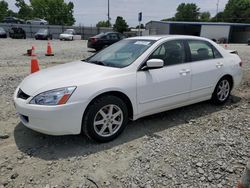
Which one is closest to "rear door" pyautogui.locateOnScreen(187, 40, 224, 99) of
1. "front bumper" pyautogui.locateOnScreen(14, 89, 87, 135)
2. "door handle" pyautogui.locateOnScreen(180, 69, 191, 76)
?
"door handle" pyautogui.locateOnScreen(180, 69, 191, 76)

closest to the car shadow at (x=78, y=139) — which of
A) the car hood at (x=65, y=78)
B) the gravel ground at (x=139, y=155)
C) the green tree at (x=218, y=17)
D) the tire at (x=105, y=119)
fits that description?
the gravel ground at (x=139, y=155)

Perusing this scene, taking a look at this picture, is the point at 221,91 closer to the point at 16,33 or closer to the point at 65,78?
the point at 65,78

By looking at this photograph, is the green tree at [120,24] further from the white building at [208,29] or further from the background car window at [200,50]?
the background car window at [200,50]

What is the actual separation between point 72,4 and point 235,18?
50.9 m

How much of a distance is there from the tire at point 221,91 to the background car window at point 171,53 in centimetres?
121

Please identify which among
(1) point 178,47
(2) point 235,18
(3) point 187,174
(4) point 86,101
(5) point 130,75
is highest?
(2) point 235,18

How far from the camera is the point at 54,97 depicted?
305 centimetres

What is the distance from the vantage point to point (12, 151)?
3.24 meters

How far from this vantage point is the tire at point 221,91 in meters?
4.90

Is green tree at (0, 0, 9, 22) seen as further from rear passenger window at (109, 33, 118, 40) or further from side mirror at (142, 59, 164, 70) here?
side mirror at (142, 59, 164, 70)

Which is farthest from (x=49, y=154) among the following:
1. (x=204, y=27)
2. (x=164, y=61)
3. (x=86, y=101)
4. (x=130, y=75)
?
(x=204, y=27)

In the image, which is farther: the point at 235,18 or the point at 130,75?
the point at 235,18

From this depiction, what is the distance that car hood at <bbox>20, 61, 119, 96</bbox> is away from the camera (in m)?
3.19

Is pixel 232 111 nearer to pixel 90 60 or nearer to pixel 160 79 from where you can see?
pixel 160 79
